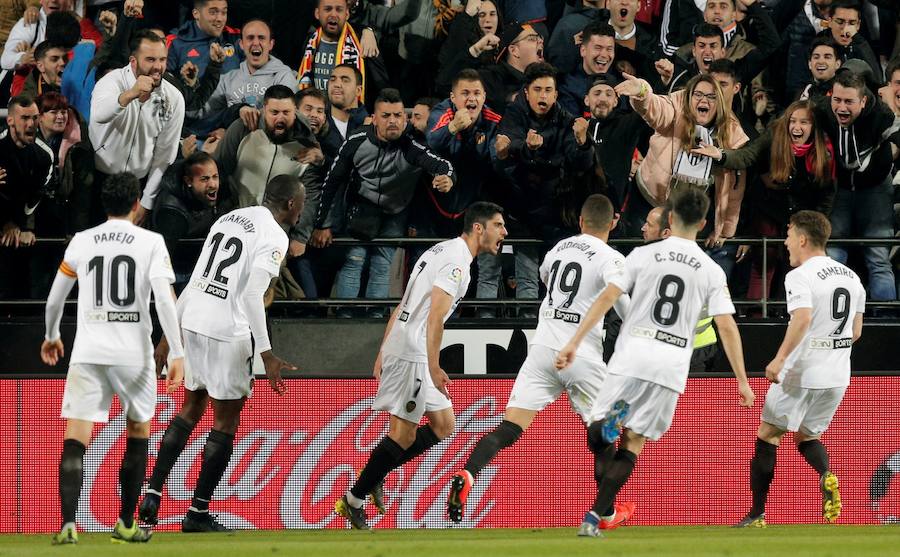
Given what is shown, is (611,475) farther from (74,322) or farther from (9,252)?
(9,252)

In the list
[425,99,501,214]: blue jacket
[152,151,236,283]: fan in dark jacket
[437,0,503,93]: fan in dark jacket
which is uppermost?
[437,0,503,93]: fan in dark jacket

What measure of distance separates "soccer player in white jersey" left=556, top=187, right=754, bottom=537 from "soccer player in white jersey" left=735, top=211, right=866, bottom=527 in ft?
3.92

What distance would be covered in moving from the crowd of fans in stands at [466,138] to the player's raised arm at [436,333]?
199 cm

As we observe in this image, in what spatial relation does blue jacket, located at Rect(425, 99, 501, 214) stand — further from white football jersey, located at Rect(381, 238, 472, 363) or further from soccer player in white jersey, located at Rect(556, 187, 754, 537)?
soccer player in white jersey, located at Rect(556, 187, 754, 537)

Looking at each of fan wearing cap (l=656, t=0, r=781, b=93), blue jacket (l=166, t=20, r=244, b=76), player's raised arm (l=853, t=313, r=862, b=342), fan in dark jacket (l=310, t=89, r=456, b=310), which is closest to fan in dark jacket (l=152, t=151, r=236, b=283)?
fan in dark jacket (l=310, t=89, r=456, b=310)

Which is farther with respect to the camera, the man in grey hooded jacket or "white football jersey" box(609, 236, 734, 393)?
the man in grey hooded jacket

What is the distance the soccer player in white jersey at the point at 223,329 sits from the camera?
8594mm

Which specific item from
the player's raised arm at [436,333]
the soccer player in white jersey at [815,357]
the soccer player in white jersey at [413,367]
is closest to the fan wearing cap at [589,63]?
the soccer player in white jersey at [413,367]

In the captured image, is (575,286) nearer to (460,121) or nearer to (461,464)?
(461,464)

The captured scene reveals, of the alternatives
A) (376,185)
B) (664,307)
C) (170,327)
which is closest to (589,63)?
(376,185)

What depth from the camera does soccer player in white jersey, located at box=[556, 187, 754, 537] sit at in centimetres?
805

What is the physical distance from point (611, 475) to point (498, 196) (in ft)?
12.6

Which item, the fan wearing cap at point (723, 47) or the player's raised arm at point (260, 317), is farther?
the fan wearing cap at point (723, 47)

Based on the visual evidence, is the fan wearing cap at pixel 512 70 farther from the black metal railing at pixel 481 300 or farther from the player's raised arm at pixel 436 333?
the player's raised arm at pixel 436 333
